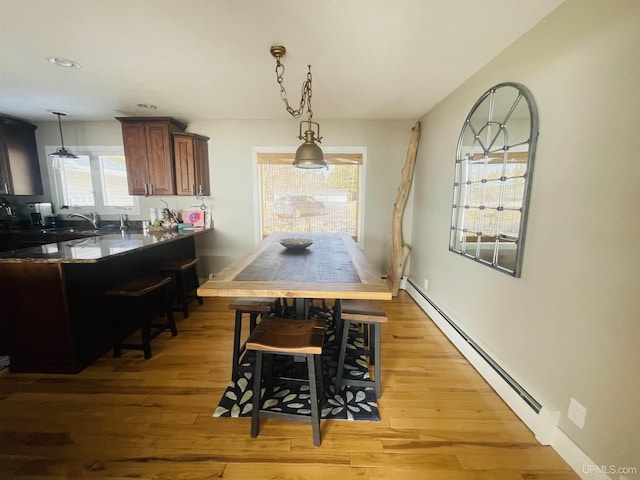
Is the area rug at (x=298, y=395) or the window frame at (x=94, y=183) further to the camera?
the window frame at (x=94, y=183)

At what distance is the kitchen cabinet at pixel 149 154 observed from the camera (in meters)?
3.27

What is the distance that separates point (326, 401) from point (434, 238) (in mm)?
2183

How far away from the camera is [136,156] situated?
3314 millimetres

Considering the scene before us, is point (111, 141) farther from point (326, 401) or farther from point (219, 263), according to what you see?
point (326, 401)

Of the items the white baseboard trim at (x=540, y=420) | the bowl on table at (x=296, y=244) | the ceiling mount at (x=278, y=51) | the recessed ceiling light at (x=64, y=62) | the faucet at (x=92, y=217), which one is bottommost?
the white baseboard trim at (x=540, y=420)

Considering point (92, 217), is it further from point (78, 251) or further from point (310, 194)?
point (310, 194)

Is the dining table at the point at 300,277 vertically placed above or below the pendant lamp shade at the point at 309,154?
below

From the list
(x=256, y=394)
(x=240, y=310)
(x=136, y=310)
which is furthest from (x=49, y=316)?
(x=256, y=394)

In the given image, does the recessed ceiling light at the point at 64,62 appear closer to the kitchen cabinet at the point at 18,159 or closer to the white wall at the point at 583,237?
the kitchen cabinet at the point at 18,159

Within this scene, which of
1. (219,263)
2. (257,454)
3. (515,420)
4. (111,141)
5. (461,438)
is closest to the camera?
(257,454)

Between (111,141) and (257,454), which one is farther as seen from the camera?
(111,141)

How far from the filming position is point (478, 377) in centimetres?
196

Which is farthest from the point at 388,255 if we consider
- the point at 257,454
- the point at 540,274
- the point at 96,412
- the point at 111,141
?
the point at 111,141

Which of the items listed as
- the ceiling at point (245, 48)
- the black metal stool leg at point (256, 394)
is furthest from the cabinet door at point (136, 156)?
the black metal stool leg at point (256, 394)
